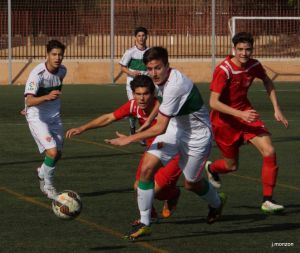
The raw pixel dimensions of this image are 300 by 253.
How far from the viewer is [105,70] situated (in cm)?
3741

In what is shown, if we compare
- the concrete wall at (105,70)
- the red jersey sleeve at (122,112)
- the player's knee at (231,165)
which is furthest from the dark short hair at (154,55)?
the concrete wall at (105,70)

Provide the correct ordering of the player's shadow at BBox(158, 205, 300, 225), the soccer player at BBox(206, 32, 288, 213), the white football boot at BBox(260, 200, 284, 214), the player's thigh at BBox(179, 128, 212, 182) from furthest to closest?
the soccer player at BBox(206, 32, 288, 213) → the white football boot at BBox(260, 200, 284, 214) → the player's shadow at BBox(158, 205, 300, 225) → the player's thigh at BBox(179, 128, 212, 182)

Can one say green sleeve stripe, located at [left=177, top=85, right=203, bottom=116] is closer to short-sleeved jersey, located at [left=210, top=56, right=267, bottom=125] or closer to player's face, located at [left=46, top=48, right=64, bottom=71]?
short-sleeved jersey, located at [left=210, top=56, right=267, bottom=125]

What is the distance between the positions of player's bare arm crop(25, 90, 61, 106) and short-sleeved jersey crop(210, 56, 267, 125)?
1.98 metres

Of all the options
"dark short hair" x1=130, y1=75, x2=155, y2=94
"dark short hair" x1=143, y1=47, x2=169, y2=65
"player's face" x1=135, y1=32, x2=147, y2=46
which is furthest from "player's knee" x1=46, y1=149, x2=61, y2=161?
"player's face" x1=135, y1=32, x2=147, y2=46

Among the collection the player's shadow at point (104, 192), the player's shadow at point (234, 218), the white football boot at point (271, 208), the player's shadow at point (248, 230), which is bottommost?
the player's shadow at point (104, 192)

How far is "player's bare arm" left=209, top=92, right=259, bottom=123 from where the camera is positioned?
11.2 meters

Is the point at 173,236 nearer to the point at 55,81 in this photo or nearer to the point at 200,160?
the point at 200,160

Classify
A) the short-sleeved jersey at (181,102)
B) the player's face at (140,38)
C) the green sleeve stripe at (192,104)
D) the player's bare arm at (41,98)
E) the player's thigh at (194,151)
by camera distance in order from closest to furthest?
the short-sleeved jersey at (181,102) → the green sleeve stripe at (192,104) → the player's thigh at (194,151) → the player's bare arm at (41,98) → the player's face at (140,38)

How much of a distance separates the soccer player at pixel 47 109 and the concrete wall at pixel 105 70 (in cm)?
2281

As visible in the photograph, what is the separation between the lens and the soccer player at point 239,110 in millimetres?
11898

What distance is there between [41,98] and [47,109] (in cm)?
71

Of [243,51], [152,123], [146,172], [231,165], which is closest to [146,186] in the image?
[146,172]

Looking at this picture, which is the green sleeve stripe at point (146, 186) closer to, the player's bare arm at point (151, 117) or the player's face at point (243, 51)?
the player's bare arm at point (151, 117)
